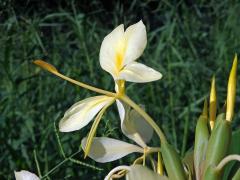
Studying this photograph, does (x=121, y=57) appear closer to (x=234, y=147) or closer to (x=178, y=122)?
(x=234, y=147)

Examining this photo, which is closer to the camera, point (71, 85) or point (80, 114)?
point (80, 114)

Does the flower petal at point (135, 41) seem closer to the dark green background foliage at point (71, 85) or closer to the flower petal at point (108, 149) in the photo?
the flower petal at point (108, 149)

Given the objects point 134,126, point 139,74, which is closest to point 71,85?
point 134,126

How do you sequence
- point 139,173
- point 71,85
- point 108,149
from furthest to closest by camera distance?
point 71,85
point 108,149
point 139,173

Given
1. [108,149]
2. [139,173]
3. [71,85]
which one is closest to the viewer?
[139,173]

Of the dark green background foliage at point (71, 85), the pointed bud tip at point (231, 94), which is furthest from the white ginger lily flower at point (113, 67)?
the dark green background foliage at point (71, 85)

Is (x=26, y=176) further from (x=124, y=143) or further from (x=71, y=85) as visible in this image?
(x=71, y=85)
